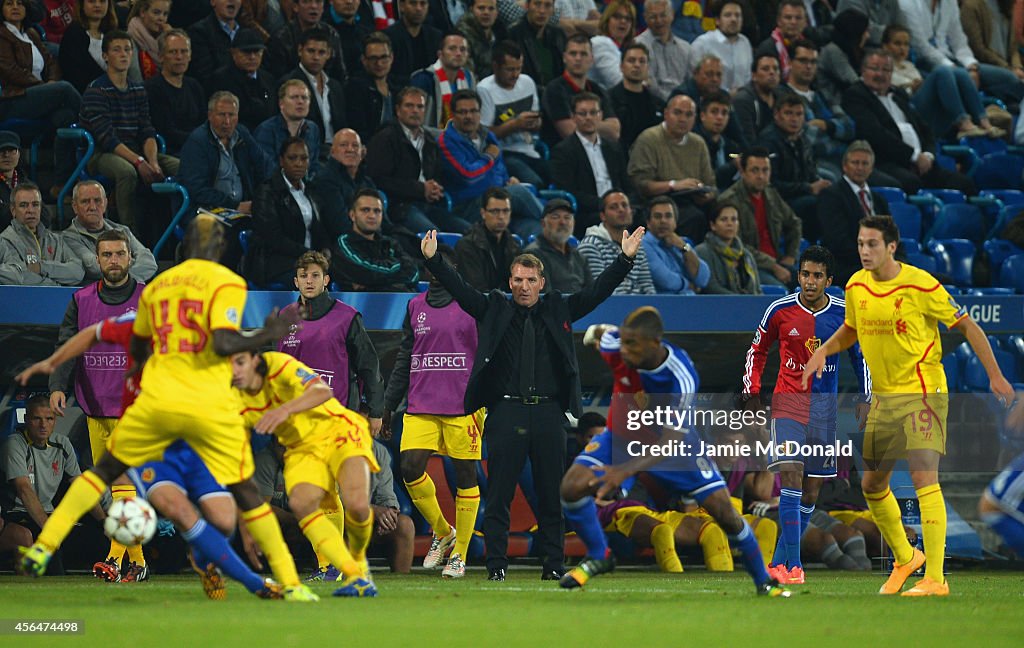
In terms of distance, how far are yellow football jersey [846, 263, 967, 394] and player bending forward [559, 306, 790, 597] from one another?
1798 millimetres

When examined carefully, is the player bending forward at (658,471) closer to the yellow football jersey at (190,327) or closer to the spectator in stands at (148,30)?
the yellow football jersey at (190,327)

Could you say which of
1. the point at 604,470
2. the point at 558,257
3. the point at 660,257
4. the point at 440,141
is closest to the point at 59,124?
the point at 440,141

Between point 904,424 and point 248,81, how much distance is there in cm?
705

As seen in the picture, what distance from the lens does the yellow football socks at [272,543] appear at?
8.25 metres

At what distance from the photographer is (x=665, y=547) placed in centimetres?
1283

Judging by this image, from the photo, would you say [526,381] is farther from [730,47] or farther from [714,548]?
[730,47]

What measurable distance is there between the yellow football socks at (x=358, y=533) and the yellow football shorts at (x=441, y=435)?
2.64m

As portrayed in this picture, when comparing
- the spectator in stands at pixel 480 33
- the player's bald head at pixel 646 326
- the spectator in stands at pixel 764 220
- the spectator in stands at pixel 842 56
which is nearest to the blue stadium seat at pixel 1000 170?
the spectator in stands at pixel 842 56

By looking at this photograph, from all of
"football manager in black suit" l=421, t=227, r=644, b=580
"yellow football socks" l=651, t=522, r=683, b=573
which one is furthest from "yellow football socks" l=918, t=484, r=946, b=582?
"yellow football socks" l=651, t=522, r=683, b=573

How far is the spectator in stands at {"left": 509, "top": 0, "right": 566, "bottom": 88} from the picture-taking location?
16.5m

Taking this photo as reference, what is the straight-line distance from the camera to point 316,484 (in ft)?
29.9

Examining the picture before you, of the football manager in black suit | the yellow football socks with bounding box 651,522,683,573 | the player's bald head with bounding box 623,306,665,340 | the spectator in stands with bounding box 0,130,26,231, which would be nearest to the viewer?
the player's bald head with bounding box 623,306,665,340

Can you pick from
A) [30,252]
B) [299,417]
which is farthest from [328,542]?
[30,252]

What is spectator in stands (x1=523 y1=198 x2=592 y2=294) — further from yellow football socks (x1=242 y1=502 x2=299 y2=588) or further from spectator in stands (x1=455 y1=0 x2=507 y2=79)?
yellow football socks (x1=242 y1=502 x2=299 y2=588)
